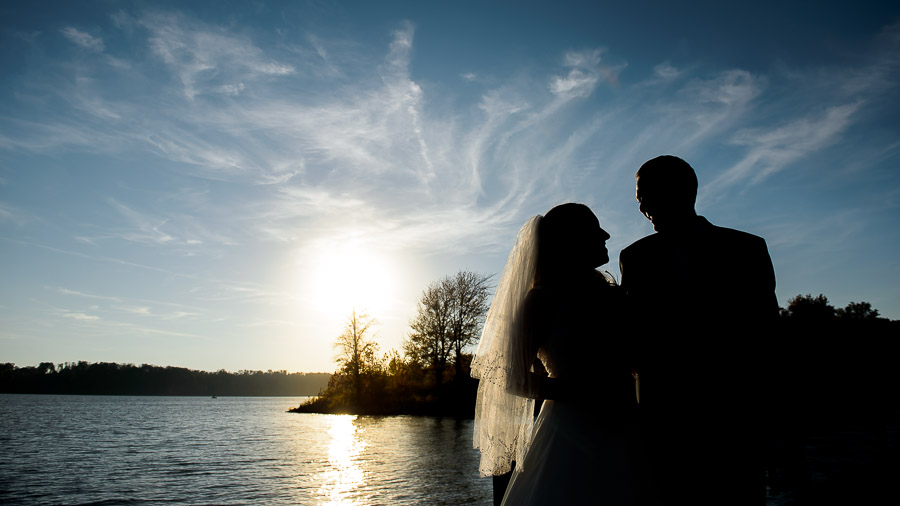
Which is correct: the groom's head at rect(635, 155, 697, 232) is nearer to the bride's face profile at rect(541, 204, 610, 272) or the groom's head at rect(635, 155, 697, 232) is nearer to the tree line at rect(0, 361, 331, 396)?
the bride's face profile at rect(541, 204, 610, 272)

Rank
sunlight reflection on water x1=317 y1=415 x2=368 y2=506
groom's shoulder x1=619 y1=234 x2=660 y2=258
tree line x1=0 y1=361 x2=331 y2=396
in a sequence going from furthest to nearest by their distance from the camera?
tree line x1=0 y1=361 x2=331 y2=396 < sunlight reflection on water x1=317 y1=415 x2=368 y2=506 < groom's shoulder x1=619 y1=234 x2=660 y2=258

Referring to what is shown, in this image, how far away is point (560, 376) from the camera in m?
2.52

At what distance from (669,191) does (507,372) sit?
120 cm

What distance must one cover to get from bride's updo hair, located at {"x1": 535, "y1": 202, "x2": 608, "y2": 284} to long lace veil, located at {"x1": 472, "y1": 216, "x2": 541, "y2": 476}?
0.12 meters

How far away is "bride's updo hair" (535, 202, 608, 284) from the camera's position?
2.61 metres

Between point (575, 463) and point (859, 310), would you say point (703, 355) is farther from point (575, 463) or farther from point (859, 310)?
point (859, 310)

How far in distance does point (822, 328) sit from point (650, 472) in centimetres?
2990

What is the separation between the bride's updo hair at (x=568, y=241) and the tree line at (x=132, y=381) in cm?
13146

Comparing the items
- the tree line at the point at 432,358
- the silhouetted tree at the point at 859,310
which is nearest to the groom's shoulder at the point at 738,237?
the tree line at the point at 432,358

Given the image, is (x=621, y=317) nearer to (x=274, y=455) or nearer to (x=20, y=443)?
(x=274, y=455)

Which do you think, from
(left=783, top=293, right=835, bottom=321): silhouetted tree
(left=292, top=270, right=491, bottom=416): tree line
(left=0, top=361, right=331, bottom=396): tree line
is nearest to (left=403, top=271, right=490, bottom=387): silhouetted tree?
(left=292, top=270, right=491, bottom=416): tree line

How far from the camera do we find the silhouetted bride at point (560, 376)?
2.30 m

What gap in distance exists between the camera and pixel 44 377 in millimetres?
135000

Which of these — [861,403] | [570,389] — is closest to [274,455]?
[570,389]
